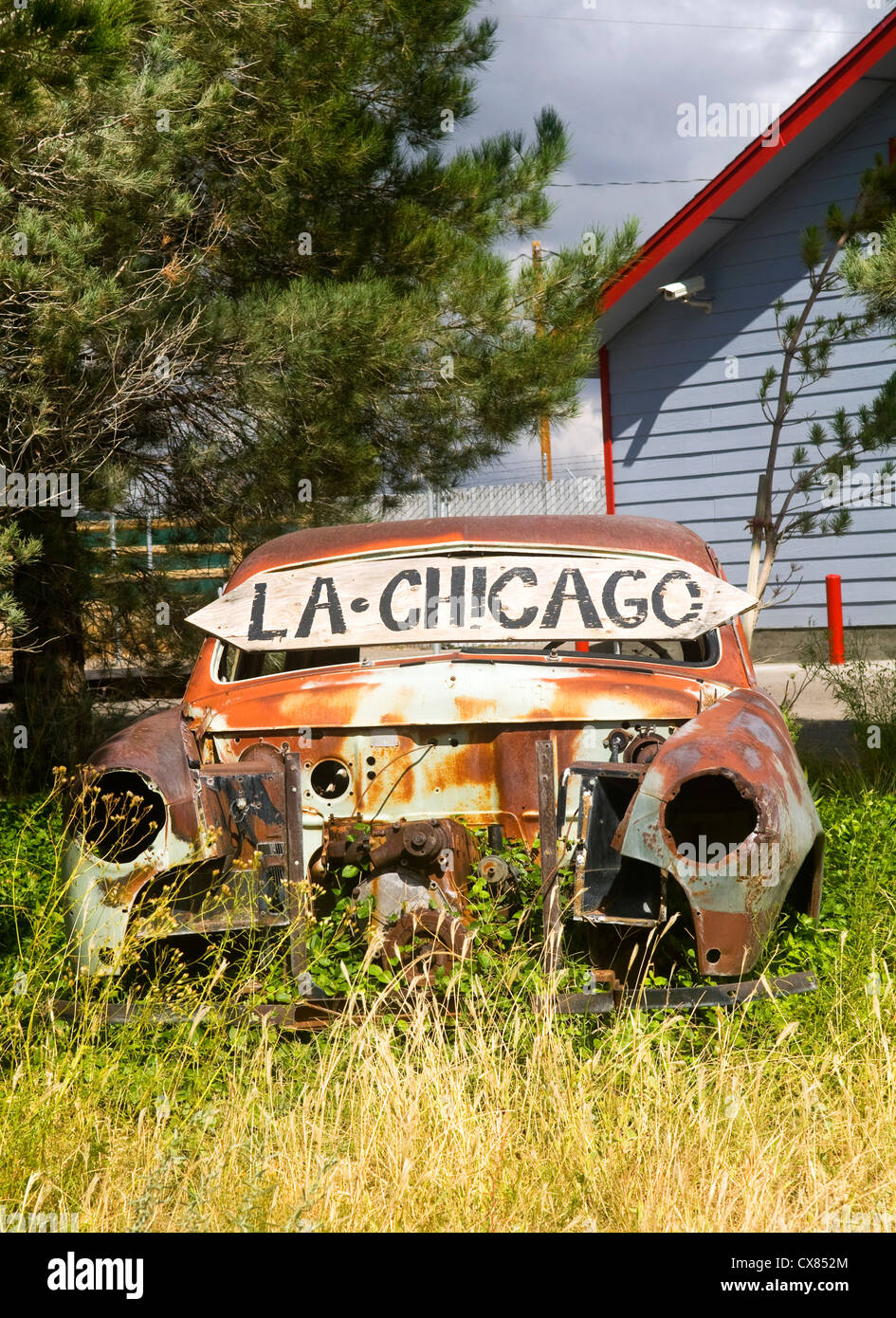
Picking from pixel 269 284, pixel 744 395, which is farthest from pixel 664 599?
pixel 744 395

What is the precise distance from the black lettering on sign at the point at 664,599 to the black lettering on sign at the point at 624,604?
5 cm

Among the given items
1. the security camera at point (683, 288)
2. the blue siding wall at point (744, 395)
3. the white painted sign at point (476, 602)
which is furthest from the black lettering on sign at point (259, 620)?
the security camera at point (683, 288)

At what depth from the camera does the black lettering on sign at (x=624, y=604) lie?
4.01 m

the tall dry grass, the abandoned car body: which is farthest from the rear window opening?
the tall dry grass

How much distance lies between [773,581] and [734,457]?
1423 mm

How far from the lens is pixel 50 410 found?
21.7 feet

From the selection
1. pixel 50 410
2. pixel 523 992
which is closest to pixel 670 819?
pixel 523 992

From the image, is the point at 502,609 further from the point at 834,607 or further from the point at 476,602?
the point at 834,607

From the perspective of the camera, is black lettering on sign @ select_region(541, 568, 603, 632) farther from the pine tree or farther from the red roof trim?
the red roof trim

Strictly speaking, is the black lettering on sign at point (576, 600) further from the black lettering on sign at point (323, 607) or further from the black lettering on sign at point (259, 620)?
the black lettering on sign at point (259, 620)

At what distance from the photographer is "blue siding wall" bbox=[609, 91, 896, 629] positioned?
39.3 feet

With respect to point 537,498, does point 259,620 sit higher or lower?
lower

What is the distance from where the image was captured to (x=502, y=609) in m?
4.07

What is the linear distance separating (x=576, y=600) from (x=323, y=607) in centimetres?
87
